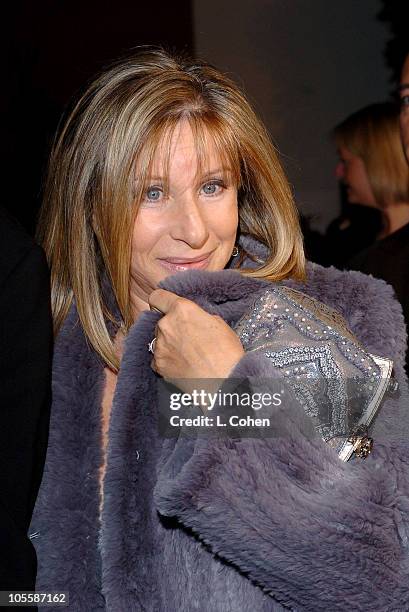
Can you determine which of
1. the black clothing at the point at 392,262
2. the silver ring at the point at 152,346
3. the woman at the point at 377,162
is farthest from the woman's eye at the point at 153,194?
the woman at the point at 377,162

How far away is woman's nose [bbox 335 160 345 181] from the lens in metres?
3.52

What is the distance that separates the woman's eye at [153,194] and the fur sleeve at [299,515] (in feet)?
1.39

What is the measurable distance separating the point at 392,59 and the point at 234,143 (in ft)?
7.91

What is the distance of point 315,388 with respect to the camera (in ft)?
4.09

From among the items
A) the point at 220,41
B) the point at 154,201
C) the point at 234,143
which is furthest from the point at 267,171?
the point at 220,41

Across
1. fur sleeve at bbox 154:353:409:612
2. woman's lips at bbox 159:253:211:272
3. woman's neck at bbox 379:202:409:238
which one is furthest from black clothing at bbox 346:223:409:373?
fur sleeve at bbox 154:353:409:612

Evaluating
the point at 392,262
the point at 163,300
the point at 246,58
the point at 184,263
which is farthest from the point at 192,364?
the point at 246,58

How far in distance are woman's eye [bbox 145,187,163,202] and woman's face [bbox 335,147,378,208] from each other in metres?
1.93

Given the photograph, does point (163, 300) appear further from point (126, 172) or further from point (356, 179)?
point (356, 179)

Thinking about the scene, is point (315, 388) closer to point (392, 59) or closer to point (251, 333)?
point (251, 333)

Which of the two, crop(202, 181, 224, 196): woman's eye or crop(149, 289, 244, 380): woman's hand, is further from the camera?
crop(202, 181, 224, 196): woman's eye

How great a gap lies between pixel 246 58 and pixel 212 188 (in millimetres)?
2030

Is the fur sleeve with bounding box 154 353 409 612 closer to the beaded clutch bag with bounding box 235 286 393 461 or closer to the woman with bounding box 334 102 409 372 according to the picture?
the beaded clutch bag with bounding box 235 286 393 461

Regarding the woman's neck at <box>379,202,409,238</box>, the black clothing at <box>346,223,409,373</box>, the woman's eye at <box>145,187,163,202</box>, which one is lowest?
the woman's neck at <box>379,202,409,238</box>
